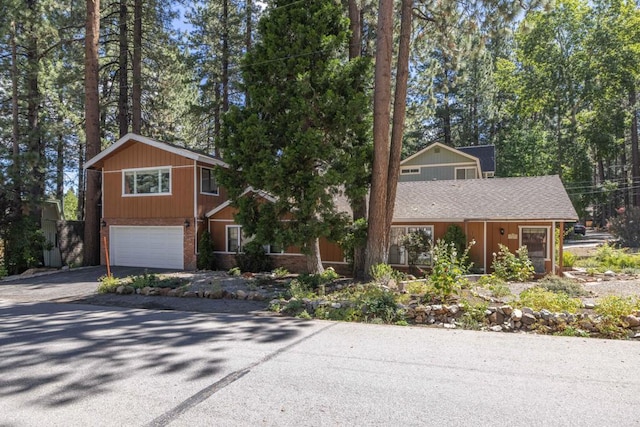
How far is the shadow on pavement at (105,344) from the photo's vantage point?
4.72 meters

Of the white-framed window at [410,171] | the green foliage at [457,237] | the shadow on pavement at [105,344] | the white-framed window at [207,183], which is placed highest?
the white-framed window at [410,171]

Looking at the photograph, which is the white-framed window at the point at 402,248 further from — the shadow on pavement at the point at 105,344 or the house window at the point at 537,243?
the shadow on pavement at the point at 105,344

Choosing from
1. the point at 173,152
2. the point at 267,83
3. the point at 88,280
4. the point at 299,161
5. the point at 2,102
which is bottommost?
the point at 88,280

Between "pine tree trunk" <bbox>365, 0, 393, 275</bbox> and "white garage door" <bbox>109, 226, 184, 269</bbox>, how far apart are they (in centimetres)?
909

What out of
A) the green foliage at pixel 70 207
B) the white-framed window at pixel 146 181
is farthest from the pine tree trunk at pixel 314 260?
the green foliage at pixel 70 207

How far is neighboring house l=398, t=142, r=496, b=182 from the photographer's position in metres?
25.2

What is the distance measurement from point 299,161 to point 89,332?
272 inches

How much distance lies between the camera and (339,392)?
4332mm

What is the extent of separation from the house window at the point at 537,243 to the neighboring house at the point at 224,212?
31mm

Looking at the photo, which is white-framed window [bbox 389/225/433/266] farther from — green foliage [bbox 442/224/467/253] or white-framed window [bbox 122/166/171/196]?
white-framed window [bbox 122/166/171/196]

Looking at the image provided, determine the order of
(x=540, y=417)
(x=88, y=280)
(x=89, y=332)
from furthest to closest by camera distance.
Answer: (x=88, y=280)
(x=89, y=332)
(x=540, y=417)

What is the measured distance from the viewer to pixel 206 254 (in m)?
16.8

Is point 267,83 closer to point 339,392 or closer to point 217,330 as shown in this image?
point 217,330

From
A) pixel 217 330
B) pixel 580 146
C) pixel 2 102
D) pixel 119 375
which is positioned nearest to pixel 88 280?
pixel 217 330
